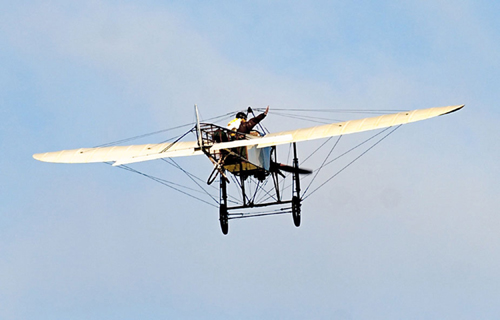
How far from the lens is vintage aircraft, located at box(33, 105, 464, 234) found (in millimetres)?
29672

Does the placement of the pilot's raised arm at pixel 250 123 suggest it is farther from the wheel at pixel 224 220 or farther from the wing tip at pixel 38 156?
the wing tip at pixel 38 156

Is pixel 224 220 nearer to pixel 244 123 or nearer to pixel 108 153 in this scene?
pixel 244 123

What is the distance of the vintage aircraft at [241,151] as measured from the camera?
29.7 metres

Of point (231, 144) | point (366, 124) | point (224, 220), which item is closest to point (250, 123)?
point (231, 144)

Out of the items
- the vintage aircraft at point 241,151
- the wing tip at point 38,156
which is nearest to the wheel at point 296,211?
the vintage aircraft at point 241,151

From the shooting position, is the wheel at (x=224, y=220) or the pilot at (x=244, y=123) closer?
the pilot at (x=244, y=123)

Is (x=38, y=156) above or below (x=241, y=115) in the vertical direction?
below

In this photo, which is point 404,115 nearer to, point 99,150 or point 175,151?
point 175,151

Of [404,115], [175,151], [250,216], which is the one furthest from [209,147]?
[404,115]

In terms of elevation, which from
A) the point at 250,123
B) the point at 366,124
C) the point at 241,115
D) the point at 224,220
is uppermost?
the point at 241,115

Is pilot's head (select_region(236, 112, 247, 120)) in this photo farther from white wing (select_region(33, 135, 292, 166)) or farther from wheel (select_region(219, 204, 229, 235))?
wheel (select_region(219, 204, 229, 235))

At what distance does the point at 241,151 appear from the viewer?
101 feet

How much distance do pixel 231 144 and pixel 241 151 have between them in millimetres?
1469

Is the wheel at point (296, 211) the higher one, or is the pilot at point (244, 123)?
the pilot at point (244, 123)
